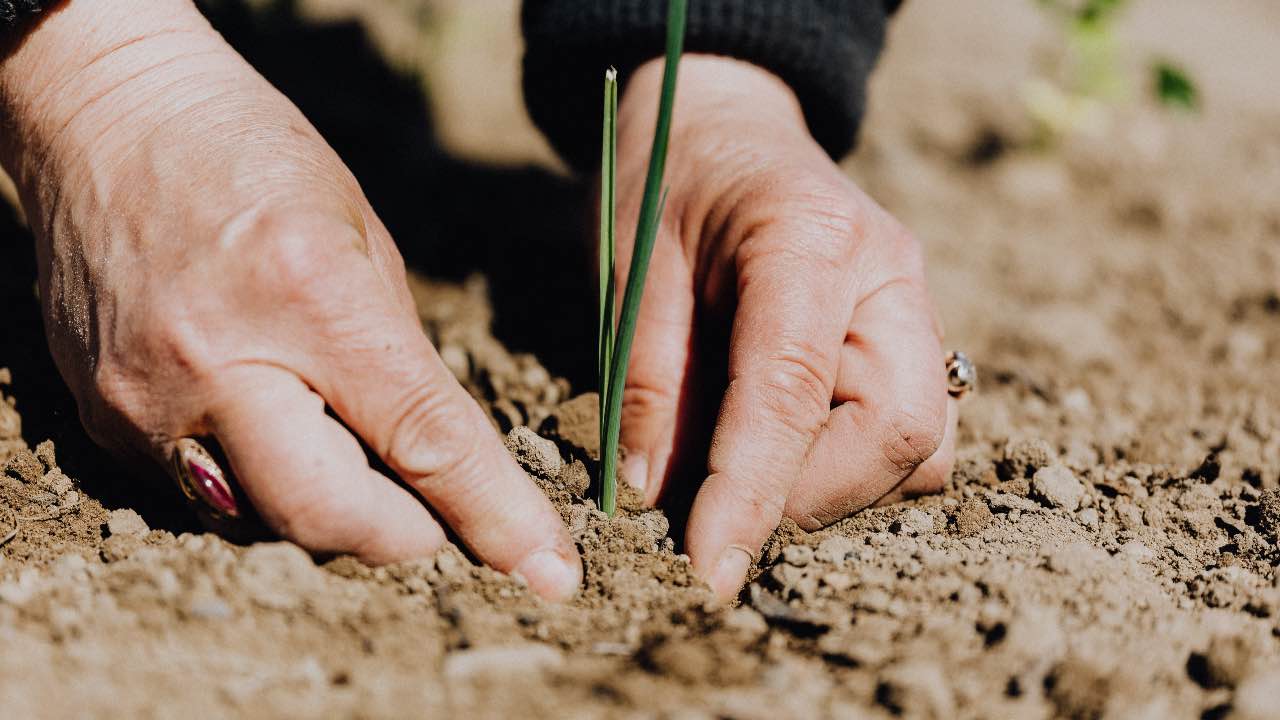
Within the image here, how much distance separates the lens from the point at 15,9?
1.20 m

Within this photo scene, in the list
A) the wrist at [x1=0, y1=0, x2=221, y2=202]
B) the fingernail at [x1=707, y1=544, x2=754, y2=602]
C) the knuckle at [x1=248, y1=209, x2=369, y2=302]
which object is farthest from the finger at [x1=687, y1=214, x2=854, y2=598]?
the wrist at [x1=0, y1=0, x2=221, y2=202]

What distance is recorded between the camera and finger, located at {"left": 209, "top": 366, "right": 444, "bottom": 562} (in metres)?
0.98

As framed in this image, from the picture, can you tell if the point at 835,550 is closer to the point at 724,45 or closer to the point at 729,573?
the point at 729,573

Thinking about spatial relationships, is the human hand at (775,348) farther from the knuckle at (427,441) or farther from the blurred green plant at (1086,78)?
the blurred green plant at (1086,78)

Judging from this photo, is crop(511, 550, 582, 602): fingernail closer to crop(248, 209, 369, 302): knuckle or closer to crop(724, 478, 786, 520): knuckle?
crop(724, 478, 786, 520): knuckle

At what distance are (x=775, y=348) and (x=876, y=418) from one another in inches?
7.0

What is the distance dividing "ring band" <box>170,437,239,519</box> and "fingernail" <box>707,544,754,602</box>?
22.0 inches

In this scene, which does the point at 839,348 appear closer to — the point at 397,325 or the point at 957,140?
the point at 397,325

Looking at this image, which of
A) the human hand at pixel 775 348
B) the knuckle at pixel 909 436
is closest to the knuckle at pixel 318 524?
the human hand at pixel 775 348

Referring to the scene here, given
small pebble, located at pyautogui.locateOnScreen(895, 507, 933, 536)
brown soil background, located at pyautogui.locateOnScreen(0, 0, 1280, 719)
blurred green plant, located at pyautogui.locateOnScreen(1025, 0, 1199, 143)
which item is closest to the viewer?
brown soil background, located at pyautogui.locateOnScreen(0, 0, 1280, 719)

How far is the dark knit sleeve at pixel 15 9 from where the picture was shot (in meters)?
1.19

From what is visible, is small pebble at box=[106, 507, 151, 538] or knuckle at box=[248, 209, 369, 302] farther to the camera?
small pebble at box=[106, 507, 151, 538]

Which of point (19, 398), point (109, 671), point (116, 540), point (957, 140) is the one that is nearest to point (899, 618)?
point (109, 671)

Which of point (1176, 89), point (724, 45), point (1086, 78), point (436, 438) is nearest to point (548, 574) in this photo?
point (436, 438)
